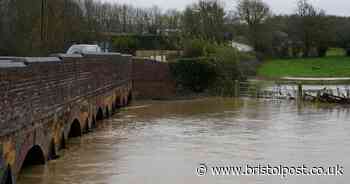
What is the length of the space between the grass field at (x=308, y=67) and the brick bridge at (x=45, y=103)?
47144mm

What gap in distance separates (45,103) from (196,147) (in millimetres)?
8062

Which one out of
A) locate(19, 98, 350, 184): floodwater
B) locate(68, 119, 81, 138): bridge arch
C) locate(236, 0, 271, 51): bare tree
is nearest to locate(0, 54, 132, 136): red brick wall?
locate(68, 119, 81, 138): bridge arch

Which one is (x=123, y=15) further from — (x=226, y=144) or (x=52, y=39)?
(x=226, y=144)

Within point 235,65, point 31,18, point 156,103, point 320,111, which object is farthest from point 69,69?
point 235,65

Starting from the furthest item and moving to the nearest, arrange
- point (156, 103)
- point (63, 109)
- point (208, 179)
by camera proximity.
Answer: point (156, 103) < point (63, 109) < point (208, 179)

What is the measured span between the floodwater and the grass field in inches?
1502

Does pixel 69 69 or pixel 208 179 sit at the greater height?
pixel 69 69

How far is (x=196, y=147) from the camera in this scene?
2411 centimetres

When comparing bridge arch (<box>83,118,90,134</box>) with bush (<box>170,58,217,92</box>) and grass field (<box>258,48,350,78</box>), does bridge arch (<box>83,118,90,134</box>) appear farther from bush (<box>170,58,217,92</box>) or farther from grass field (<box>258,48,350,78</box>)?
grass field (<box>258,48,350,78</box>)

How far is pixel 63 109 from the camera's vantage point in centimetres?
2034

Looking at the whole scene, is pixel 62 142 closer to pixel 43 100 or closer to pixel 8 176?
pixel 43 100

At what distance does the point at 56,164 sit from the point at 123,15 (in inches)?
3393

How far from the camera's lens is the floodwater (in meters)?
17.9

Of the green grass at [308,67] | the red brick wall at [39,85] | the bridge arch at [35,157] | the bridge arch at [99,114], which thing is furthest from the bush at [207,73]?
the bridge arch at [35,157]
